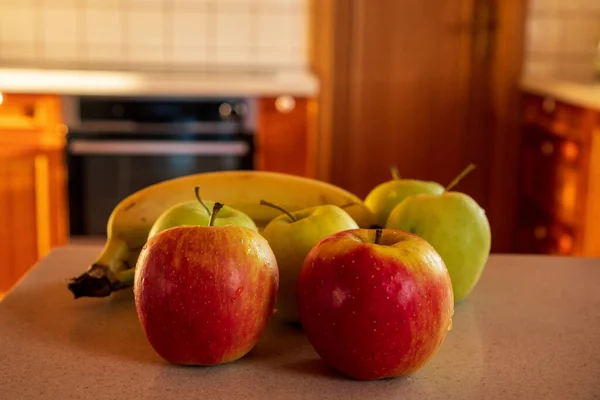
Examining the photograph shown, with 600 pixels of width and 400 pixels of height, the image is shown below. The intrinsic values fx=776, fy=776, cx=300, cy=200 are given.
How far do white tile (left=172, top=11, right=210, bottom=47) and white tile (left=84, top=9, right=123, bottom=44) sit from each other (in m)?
0.24

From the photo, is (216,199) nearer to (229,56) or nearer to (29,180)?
(29,180)

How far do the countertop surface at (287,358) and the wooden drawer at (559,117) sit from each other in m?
1.83

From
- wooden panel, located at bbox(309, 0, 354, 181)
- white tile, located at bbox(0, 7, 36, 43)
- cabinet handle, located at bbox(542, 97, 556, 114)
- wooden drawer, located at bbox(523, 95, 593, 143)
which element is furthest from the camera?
wooden panel, located at bbox(309, 0, 354, 181)

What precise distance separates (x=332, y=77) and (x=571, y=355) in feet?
9.68

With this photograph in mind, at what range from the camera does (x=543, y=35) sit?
11.5ft

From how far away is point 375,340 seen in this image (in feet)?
2.03

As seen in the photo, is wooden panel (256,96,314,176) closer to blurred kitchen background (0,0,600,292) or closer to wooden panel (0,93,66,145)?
blurred kitchen background (0,0,600,292)

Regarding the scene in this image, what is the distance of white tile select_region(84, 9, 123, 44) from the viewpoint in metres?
3.31

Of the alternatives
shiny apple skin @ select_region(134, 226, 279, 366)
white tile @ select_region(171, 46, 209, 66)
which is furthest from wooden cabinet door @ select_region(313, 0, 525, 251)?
shiny apple skin @ select_region(134, 226, 279, 366)

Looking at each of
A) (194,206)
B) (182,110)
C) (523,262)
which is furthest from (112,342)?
(182,110)

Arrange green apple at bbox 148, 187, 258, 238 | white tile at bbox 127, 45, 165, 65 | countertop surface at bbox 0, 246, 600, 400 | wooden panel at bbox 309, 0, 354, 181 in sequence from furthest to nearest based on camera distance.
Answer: wooden panel at bbox 309, 0, 354, 181 < white tile at bbox 127, 45, 165, 65 < green apple at bbox 148, 187, 258, 238 < countertop surface at bbox 0, 246, 600, 400

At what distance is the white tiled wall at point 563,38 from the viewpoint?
3.49 m

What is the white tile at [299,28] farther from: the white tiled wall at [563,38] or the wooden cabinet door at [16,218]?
the wooden cabinet door at [16,218]

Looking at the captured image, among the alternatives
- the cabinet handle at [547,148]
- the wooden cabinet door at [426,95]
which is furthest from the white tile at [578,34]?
the cabinet handle at [547,148]
